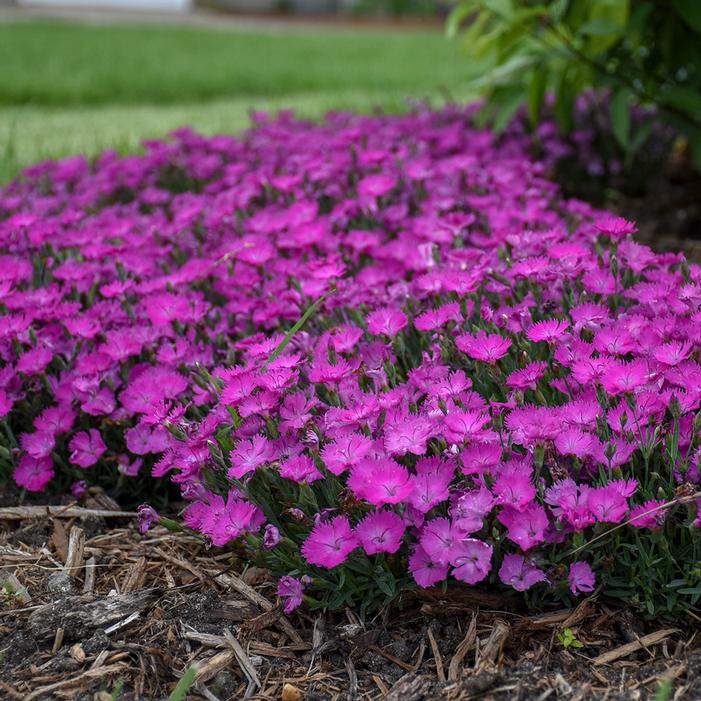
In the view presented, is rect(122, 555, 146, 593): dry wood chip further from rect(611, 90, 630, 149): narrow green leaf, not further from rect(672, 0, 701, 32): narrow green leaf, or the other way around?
rect(672, 0, 701, 32): narrow green leaf

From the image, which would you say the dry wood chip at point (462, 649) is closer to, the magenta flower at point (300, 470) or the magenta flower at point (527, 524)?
the magenta flower at point (527, 524)

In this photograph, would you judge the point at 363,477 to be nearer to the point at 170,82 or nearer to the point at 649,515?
the point at 649,515

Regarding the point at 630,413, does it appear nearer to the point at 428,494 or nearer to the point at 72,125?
the point at 428,494

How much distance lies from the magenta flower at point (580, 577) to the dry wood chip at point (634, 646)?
0.45 ft

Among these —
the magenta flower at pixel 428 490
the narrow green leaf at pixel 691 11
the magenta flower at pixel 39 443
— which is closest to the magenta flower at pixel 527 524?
the magenta flower at pixel 428 490

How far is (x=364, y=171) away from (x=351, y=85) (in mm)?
6035

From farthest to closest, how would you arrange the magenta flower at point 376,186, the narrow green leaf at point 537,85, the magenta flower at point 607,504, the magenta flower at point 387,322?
1. the narrow green leaf at point 537,85
2. the magenta flower at point 376,186
3. the magenta flower at point 387,322
4. the magenta flower at point 607,504

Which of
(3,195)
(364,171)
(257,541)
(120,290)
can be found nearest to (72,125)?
(3,195)

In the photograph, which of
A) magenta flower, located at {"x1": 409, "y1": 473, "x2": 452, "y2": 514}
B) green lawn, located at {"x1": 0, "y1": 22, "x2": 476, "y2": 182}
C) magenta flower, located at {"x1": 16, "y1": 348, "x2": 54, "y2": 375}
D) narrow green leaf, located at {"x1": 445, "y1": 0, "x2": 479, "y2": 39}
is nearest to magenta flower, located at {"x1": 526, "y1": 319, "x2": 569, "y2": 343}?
magenta flower, located at {"x1": 409, "y1": 473, "x2": 452, "y2": 514}

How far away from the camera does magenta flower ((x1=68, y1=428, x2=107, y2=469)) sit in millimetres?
2189

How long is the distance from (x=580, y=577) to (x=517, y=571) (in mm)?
115

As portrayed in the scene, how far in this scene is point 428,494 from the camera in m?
1.65

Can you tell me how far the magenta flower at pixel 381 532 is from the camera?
1.62m

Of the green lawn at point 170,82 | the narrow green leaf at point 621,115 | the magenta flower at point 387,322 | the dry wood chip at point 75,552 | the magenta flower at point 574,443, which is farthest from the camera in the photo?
the green lawn at point 170,82
